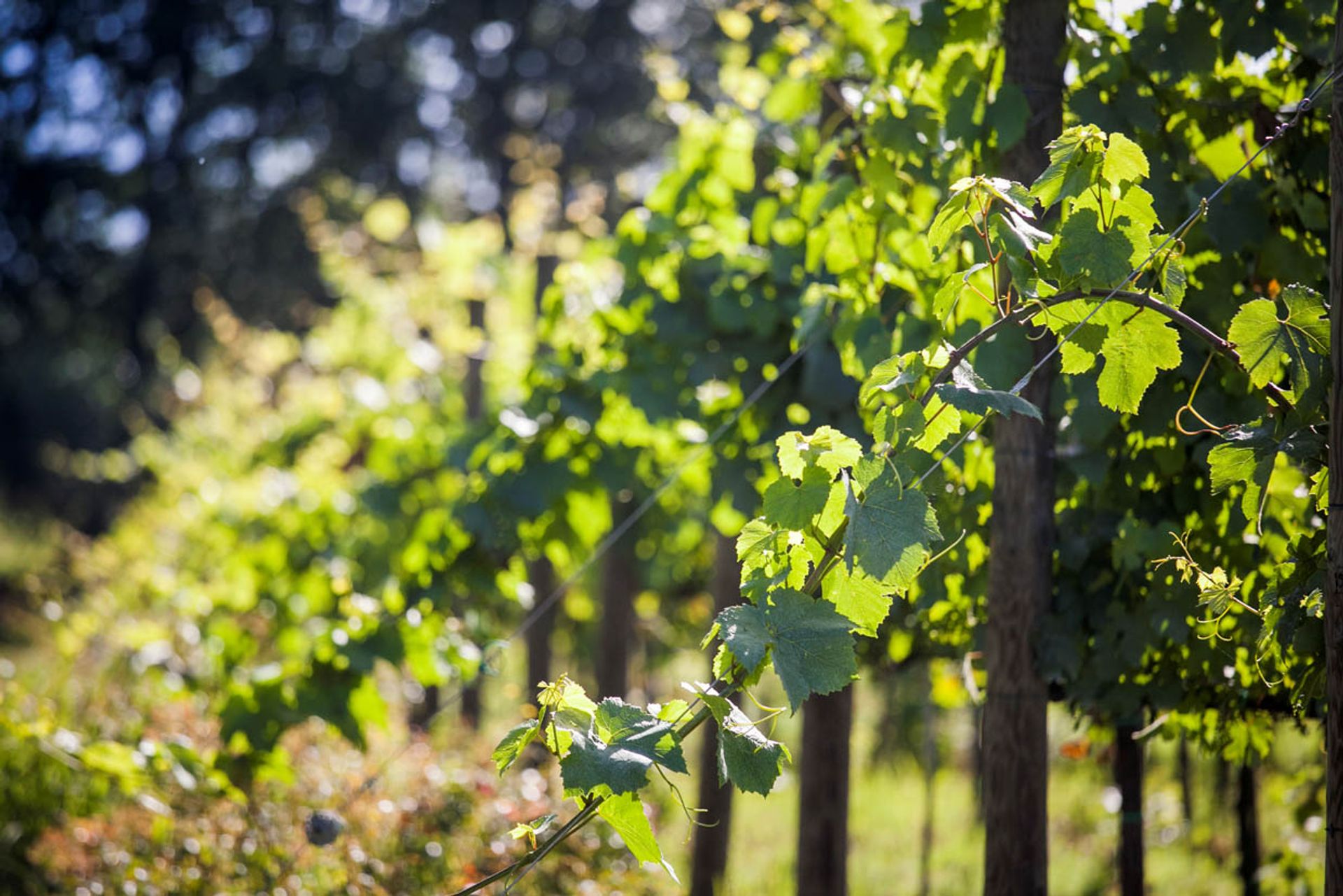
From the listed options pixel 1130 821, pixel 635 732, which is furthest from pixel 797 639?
pixel 1130 821

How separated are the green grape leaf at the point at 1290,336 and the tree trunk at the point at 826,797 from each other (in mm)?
1869

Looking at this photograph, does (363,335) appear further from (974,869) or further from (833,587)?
(833,587)

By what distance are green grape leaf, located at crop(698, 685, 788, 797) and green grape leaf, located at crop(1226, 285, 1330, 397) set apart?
94 centimetres

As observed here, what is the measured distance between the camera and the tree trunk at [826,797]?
345 cm

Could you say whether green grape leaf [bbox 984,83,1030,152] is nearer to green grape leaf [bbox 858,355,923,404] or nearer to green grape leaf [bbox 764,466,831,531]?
green grape leaf [bbox 858,355,923,404]

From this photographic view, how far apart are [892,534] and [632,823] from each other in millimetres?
570

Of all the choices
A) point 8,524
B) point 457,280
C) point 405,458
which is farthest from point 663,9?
point 8,524

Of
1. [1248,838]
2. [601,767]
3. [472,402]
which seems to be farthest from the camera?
[472,402]

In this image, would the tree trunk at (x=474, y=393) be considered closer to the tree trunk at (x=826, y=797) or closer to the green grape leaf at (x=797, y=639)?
the tree trunk at (x=826, y=797)

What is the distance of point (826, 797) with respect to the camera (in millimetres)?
3459

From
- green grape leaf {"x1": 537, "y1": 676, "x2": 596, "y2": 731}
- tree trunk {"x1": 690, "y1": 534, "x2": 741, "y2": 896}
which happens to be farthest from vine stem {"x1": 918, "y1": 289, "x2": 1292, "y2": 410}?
tree trunk {"x1": 690, "y1": 534, "x2": 741, "y2": 896}

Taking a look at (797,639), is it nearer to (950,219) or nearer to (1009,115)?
(950,219)

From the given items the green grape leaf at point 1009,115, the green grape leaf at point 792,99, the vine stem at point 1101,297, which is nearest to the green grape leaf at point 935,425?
the vine stem at point 1101,297

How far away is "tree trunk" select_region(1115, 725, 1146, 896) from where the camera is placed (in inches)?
130
